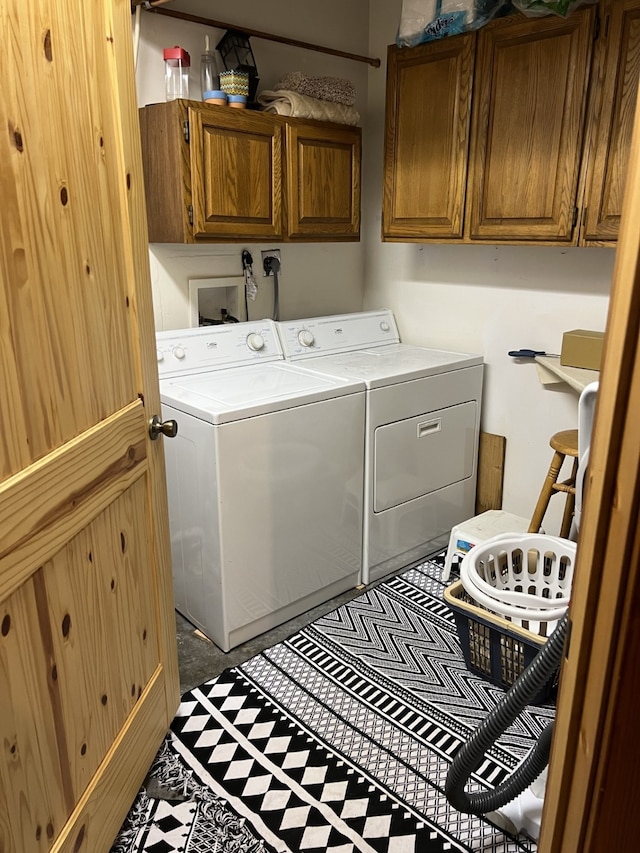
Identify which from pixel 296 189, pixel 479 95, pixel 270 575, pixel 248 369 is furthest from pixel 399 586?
pixel 479 95

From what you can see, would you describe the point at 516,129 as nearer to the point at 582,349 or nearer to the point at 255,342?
the point at 582,349

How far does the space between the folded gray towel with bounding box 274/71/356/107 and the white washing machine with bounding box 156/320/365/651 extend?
1015 mm

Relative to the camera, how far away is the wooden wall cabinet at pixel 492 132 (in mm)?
2160

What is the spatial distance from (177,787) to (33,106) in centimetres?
157

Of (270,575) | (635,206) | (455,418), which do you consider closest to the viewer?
(635,206)

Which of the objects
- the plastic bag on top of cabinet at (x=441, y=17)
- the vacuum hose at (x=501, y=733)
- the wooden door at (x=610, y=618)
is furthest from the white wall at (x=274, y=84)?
the wooden door at (x=610, y=618)

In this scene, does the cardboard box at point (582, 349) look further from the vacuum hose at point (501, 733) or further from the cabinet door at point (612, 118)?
the vacuum hose at point (501, 733)

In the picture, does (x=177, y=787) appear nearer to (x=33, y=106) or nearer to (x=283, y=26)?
(x=33, y=106)

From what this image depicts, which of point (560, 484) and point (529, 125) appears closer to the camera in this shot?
point (529, 125)

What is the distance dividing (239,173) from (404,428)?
3.75 feet

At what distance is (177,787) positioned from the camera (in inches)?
65.1

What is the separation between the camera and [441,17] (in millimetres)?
2367

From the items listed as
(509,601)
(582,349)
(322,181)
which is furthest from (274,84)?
(509,601)

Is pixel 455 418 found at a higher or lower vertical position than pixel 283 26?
lower
